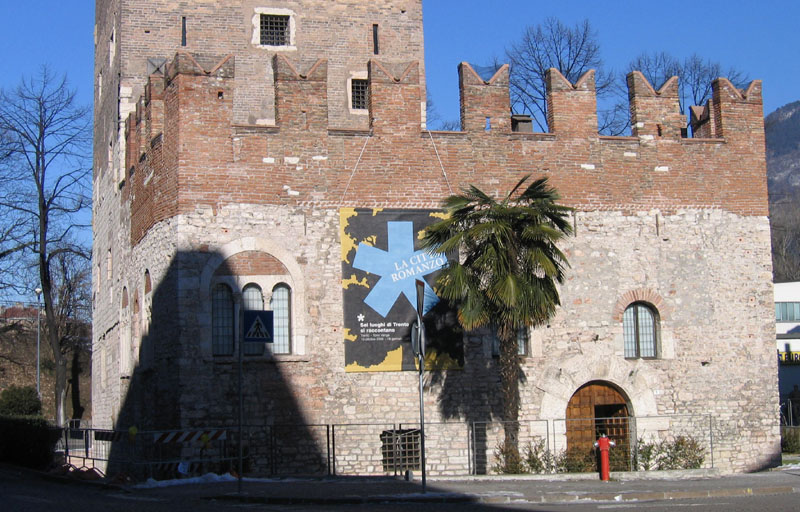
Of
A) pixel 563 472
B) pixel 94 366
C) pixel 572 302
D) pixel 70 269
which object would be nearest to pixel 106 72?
pixel 94 366

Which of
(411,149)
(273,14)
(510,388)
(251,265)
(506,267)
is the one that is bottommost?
(510,388)

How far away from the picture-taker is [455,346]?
72.0 ft

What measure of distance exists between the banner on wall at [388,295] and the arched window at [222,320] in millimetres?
2437

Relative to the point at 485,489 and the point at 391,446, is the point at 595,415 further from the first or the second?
the point at 485,489

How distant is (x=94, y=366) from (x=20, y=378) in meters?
25.3

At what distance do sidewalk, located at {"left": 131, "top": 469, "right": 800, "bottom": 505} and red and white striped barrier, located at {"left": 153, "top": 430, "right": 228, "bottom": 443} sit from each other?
121 cm

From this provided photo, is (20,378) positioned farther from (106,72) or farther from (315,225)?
(315,225)

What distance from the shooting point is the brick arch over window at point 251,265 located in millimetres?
21344

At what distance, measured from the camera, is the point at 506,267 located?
19.8m

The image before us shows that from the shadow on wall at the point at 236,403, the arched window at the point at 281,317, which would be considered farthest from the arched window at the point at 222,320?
the arched window at the point at 281,317

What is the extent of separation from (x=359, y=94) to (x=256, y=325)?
1422 centimetres

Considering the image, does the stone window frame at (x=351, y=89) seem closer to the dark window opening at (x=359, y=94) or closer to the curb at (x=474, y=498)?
the dark window opening at (x=359, y=94)

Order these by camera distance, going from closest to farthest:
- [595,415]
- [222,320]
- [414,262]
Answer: [222,320] → [414,262] → [595,415]

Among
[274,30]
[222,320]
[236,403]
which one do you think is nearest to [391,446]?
[236,403]
